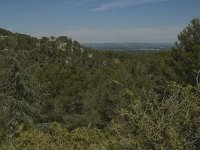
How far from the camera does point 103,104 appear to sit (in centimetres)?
3994

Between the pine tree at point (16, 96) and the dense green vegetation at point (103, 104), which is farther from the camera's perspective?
the pine tree at point (16, 96)

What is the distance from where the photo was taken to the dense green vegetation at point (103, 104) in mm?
7820

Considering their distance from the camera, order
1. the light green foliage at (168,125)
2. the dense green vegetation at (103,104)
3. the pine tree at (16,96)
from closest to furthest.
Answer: the light green foliage at (168,125), the dense green vegetation at (103,104), the pine tree at (16,96)

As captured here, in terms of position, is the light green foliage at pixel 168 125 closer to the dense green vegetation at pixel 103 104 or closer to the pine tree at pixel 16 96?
the dense green vegetation at pixel 103 104

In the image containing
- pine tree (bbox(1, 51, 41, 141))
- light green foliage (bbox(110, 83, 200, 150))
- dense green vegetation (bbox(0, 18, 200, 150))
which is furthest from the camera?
pine tree (bbox(1, 51, 41, 141))

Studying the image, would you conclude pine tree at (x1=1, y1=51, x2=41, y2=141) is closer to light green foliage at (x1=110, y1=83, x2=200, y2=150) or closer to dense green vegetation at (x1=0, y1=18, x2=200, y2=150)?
dense green vegetation at (x1=0, y1=18, x2=200, y2=150)

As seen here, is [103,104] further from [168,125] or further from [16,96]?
[168,125]

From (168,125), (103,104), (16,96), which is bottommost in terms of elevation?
(103,104)

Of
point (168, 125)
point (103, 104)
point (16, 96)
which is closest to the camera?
point (168, 125)

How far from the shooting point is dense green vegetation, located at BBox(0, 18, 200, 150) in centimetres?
782

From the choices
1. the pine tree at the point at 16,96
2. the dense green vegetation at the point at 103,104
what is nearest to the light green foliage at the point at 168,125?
the dense green vegetation at the point at 103,104

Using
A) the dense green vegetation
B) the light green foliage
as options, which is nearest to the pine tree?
the dense green vegetation

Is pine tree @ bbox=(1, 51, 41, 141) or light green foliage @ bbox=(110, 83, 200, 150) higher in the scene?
light green foliage @ bbox=(110, 83, 200, 150)

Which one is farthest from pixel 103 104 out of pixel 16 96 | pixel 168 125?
pixel 168 125
